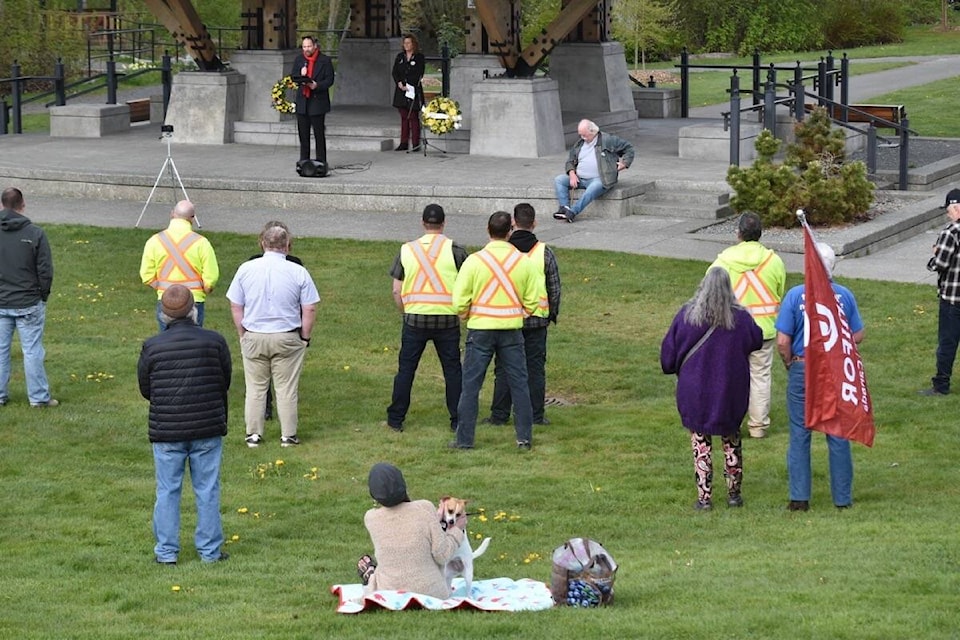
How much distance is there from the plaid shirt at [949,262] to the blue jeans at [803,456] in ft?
11.2

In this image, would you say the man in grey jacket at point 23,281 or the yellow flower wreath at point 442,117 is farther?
the yellow flower wreath at point 442,117

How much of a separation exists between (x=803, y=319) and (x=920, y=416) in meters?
3.18

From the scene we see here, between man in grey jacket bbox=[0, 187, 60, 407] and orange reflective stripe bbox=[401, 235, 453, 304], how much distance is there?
9.84ft

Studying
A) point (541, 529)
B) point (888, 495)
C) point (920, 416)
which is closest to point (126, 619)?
point (541, 529)

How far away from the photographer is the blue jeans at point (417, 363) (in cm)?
1315

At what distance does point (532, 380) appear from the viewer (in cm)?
1355

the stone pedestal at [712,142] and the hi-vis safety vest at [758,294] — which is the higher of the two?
the stone pedestal at [712,142]

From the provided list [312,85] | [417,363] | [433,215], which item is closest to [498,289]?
[433,215]

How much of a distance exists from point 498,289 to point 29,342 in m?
3.98

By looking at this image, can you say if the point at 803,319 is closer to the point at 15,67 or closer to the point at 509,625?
the point at 509,625

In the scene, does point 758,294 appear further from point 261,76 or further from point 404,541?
point 261,76

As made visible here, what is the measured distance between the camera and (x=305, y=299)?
12.6 m

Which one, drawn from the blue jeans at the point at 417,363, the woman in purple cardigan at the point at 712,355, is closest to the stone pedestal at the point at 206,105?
the blue jeans at the point at 417,363

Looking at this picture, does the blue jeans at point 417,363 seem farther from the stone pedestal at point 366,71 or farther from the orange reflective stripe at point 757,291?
the stone pedestal at point 366,71
